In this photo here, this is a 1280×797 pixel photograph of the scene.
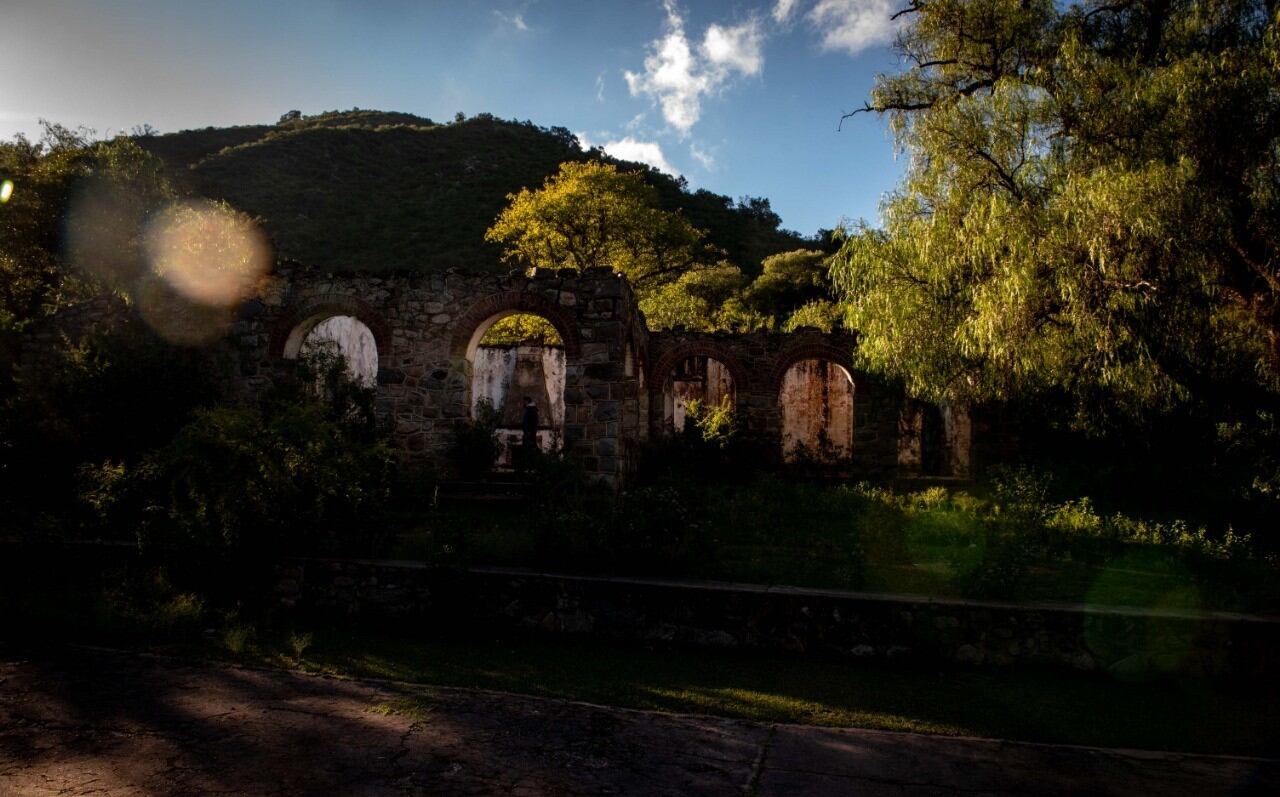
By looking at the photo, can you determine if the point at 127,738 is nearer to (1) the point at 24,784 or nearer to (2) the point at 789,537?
(1) the point at 24,784

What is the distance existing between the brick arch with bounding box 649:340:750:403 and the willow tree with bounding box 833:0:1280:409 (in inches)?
197

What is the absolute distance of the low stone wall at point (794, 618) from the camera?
18.9 feet

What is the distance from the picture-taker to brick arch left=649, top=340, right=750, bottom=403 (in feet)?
53.0

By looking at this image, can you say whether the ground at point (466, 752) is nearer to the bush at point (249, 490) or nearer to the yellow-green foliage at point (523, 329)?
the bush at point (249, 490)

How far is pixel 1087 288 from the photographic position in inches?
310

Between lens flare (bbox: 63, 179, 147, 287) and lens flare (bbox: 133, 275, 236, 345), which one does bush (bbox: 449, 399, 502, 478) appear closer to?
lens flare (bbox: 133, 275, 236, 345)

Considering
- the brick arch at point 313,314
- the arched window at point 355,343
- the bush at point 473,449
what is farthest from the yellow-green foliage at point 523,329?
the bush at point 473,449

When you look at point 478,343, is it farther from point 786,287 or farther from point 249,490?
point 786,287

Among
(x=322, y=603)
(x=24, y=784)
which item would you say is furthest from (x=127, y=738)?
(x=322, y=603)

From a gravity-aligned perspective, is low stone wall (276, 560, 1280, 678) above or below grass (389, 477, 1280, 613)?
below

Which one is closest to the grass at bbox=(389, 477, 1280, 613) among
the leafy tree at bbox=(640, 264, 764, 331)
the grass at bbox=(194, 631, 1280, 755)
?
the grass at bbox=(194, 631, 1280, 755)

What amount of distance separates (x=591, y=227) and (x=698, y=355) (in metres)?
12.9

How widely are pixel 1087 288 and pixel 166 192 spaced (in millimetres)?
19202

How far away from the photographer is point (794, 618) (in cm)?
637
